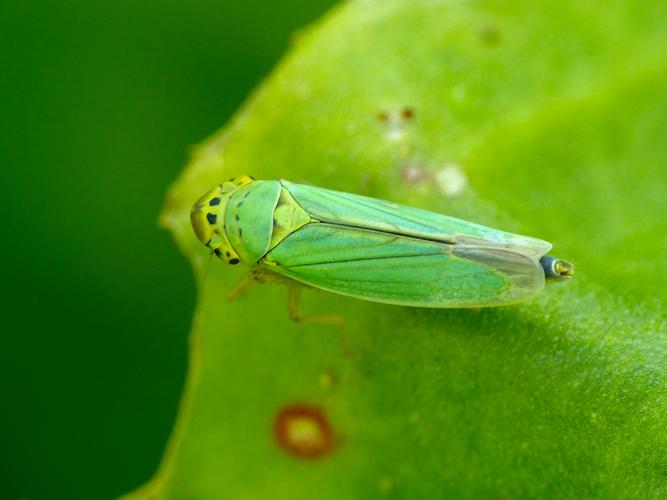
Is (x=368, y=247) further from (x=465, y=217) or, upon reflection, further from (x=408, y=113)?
(x=408, y=113)

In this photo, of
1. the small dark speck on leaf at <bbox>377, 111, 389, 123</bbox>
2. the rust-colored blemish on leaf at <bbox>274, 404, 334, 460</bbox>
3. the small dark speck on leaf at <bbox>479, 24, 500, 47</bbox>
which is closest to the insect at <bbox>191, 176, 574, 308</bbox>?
the small dark speck on leaf at <bbox>377, 111, 389, 123</bbox>

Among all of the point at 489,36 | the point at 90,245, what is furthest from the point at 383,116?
the point at 90,245

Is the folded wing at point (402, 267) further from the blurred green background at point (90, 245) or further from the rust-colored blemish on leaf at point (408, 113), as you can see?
the blurred green background at point (90, 245)

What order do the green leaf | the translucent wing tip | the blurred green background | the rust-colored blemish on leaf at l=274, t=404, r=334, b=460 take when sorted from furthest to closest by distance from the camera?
the blurred green background, the rust-colored blemish on leaf at l=274, t=404, r=334, b=460, the translucent wing tip, the green leaf

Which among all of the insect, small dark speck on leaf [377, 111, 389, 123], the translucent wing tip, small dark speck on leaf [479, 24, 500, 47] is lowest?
the translucent wing tip

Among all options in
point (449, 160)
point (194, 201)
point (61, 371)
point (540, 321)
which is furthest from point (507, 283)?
point (61, 371)

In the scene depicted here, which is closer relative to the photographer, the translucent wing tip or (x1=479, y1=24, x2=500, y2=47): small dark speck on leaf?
Answer: the translucent wing tip

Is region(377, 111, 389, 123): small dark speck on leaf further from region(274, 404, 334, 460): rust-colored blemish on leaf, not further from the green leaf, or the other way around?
region(274, 404, 334, 460): rust-colored blemish on leaf

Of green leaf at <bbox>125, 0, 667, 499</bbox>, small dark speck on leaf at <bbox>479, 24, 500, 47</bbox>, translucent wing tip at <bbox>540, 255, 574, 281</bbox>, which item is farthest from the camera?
small dark speck on leaf at <bbox>479, 24, 500, 47</bbox>
